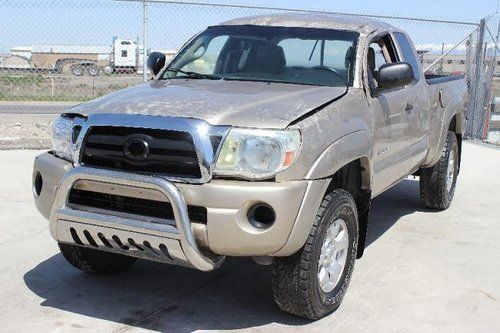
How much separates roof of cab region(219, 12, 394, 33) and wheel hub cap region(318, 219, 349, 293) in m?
1.74

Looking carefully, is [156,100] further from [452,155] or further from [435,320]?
[452,155]

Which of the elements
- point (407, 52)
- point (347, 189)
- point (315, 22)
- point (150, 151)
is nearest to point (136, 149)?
point (150, 151)

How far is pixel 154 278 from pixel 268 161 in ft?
5.37

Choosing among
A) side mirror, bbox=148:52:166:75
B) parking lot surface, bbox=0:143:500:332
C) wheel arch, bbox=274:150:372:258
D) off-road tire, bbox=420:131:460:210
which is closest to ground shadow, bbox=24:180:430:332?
Result: parking lot surface, bbox=0:143:500:332

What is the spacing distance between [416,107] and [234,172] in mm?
2621

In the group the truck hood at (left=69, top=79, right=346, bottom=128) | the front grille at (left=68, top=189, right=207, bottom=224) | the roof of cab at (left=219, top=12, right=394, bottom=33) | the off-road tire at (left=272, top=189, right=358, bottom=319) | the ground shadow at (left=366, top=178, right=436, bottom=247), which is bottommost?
the ground shadow at (left=366, top=178, right=436, bottom=247)

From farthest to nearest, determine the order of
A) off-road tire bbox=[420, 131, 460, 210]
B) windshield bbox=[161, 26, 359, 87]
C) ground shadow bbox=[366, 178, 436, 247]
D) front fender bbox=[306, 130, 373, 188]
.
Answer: off-road tire bbox=[420, 131, 460, 210]
ground shadow bbox=[366, 178, 436, 247]
windshield bbox=[161, 26, 359, 87]
front fender bbox=[306, 130, 373, 188]

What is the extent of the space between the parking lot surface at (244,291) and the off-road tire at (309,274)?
13 cm

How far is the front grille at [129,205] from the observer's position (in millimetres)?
3385

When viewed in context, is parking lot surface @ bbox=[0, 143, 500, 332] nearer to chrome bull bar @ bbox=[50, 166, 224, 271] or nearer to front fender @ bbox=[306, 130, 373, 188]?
chrome bull bar @ bbox=[50, 166, 224, 271]

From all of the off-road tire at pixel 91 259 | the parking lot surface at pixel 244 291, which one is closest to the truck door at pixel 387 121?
the parking lot surface at pixel 244 291

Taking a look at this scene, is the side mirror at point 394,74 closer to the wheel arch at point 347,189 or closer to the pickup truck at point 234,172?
the pickup truck at point 234,172

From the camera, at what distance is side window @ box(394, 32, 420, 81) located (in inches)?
223

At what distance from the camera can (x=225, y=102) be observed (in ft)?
12.0
